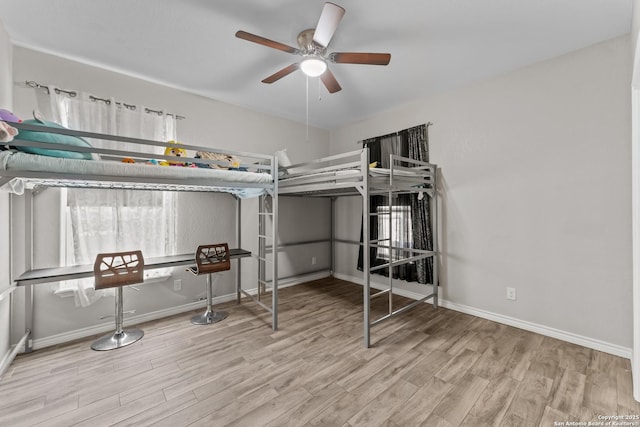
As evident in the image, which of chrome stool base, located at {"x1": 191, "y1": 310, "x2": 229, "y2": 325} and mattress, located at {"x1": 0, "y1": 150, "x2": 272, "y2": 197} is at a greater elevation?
mattress, located at {"x1": 0, "y1": 150, "x2": 272, "y2": 197}

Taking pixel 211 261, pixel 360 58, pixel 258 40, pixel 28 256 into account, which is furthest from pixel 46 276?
pixel 360 58

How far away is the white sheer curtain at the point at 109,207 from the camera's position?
2.48 meters

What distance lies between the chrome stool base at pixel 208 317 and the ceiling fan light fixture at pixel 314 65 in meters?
2.62

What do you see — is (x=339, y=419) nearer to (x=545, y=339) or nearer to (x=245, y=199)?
(x=545, y=339)

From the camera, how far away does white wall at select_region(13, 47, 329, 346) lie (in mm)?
2395

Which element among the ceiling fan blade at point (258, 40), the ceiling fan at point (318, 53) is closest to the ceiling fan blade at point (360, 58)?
the ceiling fan at point (318, 53)

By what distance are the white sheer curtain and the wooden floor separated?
81cm

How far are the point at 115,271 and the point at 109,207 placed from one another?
0.75m

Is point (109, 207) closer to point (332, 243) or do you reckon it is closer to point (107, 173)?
point (107, 173)

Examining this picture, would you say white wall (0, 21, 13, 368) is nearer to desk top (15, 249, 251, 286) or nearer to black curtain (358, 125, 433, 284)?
desk top (15, 249, 251, 286)

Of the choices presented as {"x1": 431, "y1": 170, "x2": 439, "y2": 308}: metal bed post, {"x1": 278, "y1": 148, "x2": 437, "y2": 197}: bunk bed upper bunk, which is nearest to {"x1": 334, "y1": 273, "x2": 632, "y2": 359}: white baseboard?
{"x1": 431, "y1": 170, "x2": 439, "y2": 308}: metal bed post

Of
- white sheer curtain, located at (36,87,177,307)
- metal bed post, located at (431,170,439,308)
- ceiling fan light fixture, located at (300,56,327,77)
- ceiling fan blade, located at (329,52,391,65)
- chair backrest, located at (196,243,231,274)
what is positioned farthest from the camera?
metal bed post, located at (431,170,439,308)

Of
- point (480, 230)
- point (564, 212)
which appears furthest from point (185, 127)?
point (564, 212)

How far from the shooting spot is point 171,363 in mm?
2119
